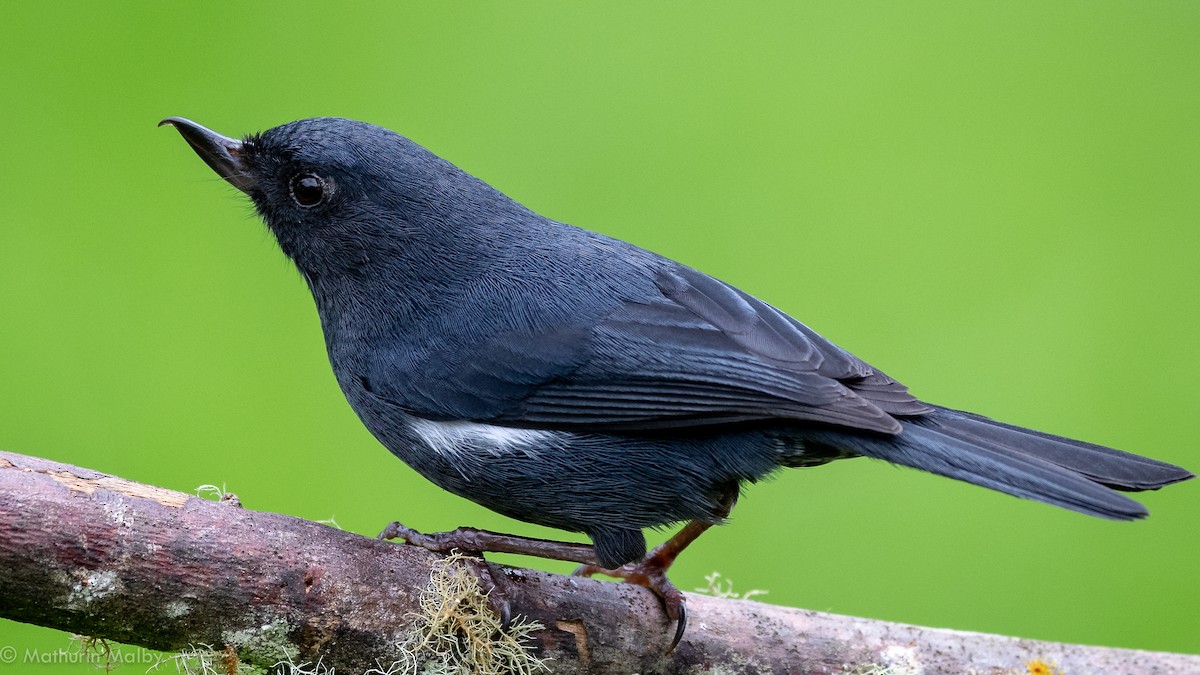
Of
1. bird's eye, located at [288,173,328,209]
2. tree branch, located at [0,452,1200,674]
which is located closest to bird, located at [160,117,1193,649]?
bird's eye, located at [288,173,328,209]

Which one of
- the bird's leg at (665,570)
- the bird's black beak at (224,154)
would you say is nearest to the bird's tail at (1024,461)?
the bird's leg at (665,570)

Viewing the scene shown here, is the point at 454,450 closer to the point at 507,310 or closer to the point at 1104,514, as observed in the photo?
the point at 507,310

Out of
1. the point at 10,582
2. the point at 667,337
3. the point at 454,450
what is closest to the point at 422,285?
the point at 454,450

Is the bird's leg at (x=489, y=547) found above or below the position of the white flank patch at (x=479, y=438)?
below

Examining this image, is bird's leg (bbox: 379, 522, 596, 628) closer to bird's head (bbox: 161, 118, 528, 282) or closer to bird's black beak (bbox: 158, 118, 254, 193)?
bird's head (bbox: 161, 118, 528, 282)

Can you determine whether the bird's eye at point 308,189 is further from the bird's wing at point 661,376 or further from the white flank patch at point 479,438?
the white flank patch at point 479,438

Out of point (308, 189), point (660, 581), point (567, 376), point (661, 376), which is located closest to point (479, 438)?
point (567, 376)
